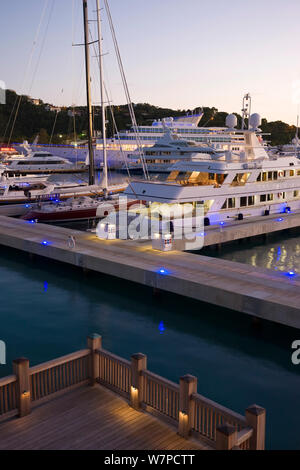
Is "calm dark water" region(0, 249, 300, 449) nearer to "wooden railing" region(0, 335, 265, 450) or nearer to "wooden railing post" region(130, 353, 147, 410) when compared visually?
"wooden railing" region(0, 335, 265, 450)

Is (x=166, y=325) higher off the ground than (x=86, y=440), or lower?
lower

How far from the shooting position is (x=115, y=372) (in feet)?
32.4

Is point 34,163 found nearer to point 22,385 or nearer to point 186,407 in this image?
point 22,385

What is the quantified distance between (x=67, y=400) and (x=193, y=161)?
27.7 metres

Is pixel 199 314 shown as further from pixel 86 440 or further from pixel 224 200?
pixel 224 200

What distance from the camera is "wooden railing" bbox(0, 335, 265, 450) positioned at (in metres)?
7.64

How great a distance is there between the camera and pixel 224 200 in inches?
1304

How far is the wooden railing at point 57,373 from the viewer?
30.9 ft

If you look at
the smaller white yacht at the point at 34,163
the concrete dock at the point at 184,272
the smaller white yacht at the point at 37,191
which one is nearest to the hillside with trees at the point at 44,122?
the smaller white yacht at the point at 34,163

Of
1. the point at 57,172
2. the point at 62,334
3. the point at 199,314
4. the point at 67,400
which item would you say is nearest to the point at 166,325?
the point at 199,314

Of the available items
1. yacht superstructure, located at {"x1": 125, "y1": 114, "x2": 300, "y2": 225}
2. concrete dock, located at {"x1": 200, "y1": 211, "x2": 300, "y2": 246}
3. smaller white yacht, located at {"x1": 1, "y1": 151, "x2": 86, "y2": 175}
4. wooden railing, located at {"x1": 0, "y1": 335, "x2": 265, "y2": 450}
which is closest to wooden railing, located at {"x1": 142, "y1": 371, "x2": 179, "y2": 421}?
wooden railing, located at {"x1": 0, "y1": 335, "x2": 265, "y2": 450}

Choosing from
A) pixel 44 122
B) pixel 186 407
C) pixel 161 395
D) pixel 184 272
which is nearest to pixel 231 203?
pixel 184 272

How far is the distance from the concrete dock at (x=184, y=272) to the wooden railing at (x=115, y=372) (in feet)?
25.2
